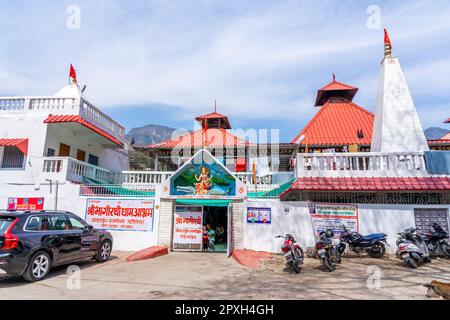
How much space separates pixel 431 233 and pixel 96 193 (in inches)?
486

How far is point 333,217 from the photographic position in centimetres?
986

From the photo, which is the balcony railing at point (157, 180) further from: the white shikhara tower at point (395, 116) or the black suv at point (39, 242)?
the black suv at point (39, 242)

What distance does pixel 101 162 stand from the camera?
17828 millimetres

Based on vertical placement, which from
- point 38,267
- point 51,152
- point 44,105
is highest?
point 44,105

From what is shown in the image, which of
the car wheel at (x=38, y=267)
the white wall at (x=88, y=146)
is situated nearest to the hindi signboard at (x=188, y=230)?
the car wheel at (x=38, y=267)

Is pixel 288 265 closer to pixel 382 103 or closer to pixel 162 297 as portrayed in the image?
pixel 162 297

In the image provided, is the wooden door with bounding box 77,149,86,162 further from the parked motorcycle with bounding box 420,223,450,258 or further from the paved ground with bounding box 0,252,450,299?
the parked motorcycle with bounding box 420,223,450,258

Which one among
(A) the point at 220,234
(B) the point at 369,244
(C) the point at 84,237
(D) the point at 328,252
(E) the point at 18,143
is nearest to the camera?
(D) the point at 328,252

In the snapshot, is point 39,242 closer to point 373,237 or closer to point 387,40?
point 373,237

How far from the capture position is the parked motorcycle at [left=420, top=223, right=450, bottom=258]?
8.79m

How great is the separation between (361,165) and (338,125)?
32.3ft

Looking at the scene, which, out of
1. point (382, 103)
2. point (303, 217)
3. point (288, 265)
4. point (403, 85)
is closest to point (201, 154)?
point (303, 217)

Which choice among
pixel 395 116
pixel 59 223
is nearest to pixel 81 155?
pixel 59 223

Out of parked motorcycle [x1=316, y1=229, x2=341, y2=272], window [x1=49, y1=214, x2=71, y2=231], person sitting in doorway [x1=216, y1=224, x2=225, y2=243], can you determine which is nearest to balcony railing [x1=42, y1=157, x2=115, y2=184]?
window [x1=49, y1=214, x2=71, y2=231]
